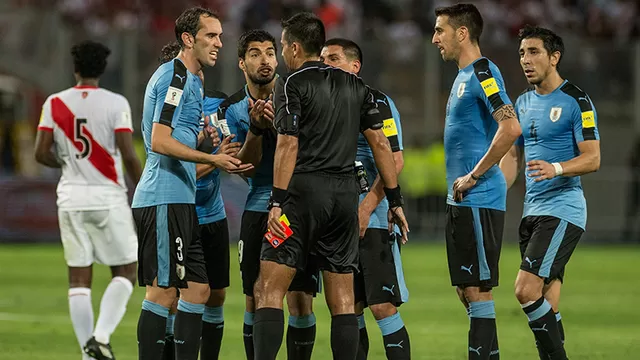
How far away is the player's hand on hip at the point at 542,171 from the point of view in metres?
7.89

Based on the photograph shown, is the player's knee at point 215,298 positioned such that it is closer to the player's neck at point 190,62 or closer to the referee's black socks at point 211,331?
the referee's black socks at point 211,331

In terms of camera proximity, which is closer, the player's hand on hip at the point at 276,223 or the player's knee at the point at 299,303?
the player's hand on hip at the point at 276,223

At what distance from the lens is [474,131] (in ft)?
25.6

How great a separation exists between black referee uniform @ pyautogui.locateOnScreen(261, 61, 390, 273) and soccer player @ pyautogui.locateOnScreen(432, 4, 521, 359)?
3.41 feet

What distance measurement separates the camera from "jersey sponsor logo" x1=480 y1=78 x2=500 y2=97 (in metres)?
7.59

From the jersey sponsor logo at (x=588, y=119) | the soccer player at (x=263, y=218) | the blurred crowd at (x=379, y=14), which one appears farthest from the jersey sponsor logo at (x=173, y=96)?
the blurred crowd at (x=379, y=14)

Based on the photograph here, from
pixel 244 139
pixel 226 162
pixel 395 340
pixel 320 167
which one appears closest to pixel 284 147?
pixel 320 167

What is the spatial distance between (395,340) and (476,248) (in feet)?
2.91

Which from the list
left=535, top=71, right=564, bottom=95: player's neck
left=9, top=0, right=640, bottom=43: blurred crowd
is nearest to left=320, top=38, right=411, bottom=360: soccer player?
left=535, top=71, right=564, bottom=95: player's neck

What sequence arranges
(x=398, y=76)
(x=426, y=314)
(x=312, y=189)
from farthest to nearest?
(x=398, y=76), (x=426, y=314), (x=312, y=189)

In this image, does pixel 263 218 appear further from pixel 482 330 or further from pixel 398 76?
pixel 398 76

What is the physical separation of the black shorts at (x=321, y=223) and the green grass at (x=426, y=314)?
2.45m

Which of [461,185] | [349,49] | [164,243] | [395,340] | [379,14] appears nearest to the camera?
[164,243]

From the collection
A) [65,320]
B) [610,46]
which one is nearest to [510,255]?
[610,46]
